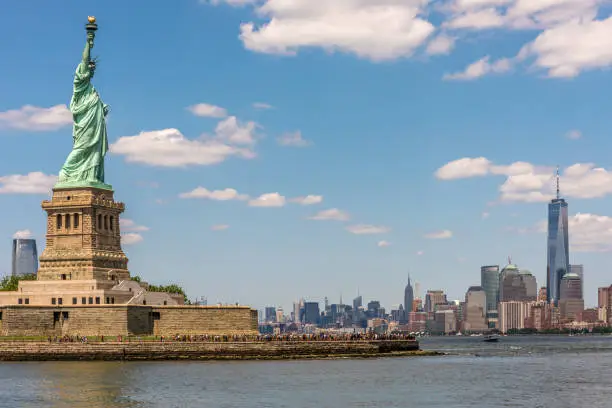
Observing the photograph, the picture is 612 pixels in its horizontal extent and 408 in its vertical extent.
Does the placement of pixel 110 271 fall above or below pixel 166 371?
above

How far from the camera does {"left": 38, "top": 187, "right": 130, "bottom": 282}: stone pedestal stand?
397ft

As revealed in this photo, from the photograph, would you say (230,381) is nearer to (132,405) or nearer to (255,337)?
(132,405)

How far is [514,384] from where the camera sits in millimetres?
95750

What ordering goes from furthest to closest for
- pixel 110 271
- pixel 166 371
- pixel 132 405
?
pixel 110 271, pixel 166 371, pixel 132 405

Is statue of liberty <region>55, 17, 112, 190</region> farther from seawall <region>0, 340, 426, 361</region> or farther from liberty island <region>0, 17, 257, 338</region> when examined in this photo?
seawall <region>0, 340, 426, 361</region>

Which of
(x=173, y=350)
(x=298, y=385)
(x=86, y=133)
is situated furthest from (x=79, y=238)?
(x=298, y=385)

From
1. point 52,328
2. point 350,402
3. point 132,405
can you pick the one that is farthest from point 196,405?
point 52,328

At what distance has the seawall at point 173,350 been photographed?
111m

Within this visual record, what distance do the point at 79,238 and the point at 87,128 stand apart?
13638 millimetres

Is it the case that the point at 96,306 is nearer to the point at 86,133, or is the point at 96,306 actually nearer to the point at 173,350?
the point at 173,350

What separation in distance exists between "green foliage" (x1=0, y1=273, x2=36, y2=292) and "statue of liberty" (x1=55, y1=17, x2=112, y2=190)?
62.1 feet

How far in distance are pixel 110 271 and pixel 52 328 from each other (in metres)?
10.7

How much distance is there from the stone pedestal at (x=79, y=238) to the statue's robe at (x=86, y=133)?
8.76ft

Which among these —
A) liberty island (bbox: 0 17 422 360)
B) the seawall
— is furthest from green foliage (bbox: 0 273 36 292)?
the seawall
